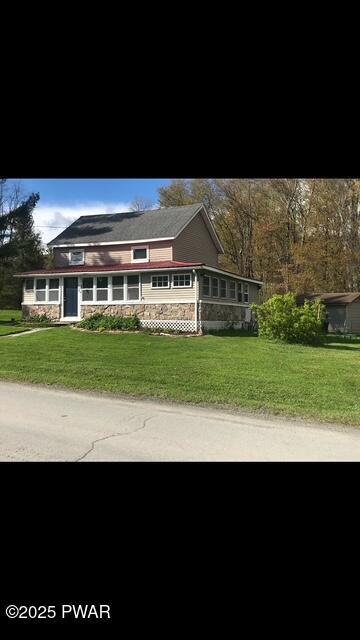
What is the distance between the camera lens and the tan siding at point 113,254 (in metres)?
20.6

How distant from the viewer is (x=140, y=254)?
21.1 meters

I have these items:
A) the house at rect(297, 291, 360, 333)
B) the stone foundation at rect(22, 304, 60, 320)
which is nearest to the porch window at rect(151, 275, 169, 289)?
the stone foundation at rect(22, 304, 60, 320)

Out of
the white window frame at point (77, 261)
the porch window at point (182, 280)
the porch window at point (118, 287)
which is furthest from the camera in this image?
the white window frame at point (77, 261)

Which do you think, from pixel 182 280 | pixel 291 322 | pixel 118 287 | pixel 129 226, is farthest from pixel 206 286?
pixel 129 226

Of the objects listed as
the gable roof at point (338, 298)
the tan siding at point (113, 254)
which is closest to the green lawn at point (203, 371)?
the tan siding at point (113, 254)

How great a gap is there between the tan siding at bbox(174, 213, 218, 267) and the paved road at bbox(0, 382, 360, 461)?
47.9 feet

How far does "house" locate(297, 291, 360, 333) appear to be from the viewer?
23969 millimetres

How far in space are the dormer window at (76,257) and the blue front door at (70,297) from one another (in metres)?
2.37

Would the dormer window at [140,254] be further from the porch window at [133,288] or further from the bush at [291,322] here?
the bush at [291,322]

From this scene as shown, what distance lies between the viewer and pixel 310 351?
13359 millimetres
